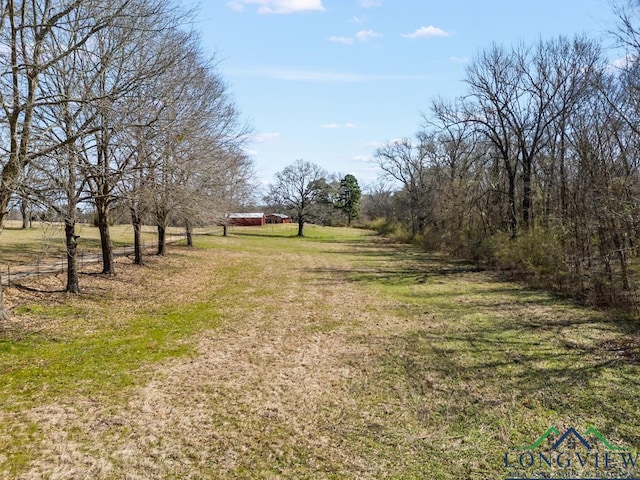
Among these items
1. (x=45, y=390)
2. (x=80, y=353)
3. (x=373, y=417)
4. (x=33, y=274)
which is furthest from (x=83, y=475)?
(x=33, y=274)

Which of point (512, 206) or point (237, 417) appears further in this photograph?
point (512, 206)

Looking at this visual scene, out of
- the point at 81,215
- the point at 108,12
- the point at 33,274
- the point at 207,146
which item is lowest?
the point at 33,274

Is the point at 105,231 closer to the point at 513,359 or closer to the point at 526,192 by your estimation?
the point at 513,359

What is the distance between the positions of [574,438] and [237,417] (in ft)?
12.3

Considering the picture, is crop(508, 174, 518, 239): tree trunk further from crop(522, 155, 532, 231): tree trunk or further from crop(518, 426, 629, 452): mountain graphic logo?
crop(518, 426, 629, 452): mountain graphic logo

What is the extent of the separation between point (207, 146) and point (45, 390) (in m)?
9.70

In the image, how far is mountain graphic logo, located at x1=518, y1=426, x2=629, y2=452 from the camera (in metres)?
4.50

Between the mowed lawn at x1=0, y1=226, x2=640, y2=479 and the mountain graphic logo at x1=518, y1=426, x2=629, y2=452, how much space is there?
9 centimetres

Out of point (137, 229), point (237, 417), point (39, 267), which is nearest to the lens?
point (237, 417)

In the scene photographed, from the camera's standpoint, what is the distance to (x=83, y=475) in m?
3.87

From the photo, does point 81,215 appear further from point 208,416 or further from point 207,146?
point 208,416

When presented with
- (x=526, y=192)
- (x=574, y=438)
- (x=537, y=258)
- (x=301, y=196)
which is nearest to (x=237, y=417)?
(x=574, y=438)

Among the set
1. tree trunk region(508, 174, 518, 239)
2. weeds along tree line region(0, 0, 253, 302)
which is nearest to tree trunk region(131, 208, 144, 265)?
weeds along tree line region(0, 0, 253, 302)

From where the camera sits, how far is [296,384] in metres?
6.17
